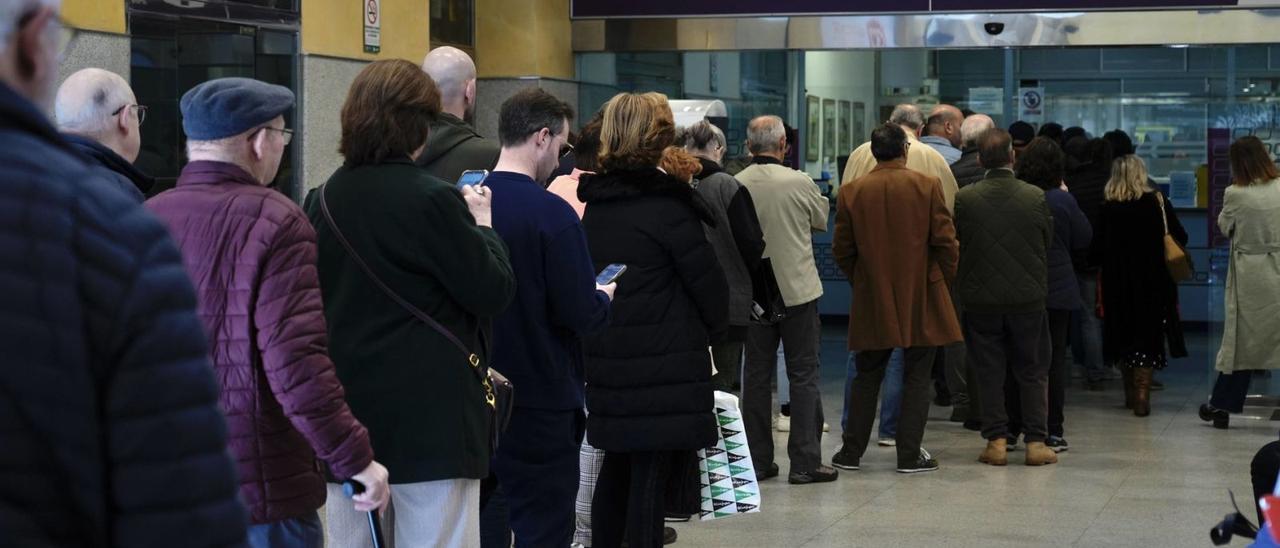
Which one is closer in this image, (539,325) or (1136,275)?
(539,325)

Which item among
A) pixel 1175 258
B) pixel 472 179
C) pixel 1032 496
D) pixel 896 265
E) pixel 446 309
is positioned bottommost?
pixel 1032 496

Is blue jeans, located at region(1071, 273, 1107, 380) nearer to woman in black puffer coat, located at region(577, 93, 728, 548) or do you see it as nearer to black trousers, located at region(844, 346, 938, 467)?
black trousers, located at region(844, 346, 938, 467)

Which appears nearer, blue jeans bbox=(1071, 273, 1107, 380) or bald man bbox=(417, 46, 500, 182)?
bald man bbox=(417, 46, 500, 182)

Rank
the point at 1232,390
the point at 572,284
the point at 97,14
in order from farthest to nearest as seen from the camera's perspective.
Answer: the point at 1232,390 < the point at 97,14 < the point at 572,284

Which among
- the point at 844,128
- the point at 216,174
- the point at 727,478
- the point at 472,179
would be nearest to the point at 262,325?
the point at 216,174

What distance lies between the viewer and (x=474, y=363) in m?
3.99

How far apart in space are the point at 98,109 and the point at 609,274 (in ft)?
5.08

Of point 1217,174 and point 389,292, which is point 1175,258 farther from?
point 389,292

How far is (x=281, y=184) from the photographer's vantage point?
8766 millimetres

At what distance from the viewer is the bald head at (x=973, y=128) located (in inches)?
363

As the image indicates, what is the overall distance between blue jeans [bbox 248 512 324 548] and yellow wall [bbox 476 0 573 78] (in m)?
8.88

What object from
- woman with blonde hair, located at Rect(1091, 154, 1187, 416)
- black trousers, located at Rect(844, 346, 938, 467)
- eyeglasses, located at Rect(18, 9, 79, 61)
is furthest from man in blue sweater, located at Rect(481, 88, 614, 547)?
woman with blonde hair, located at Rect(1091, 154, 1187, 416)

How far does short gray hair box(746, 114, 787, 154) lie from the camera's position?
806 centimetres

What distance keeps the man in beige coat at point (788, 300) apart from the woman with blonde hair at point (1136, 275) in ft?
10.3
